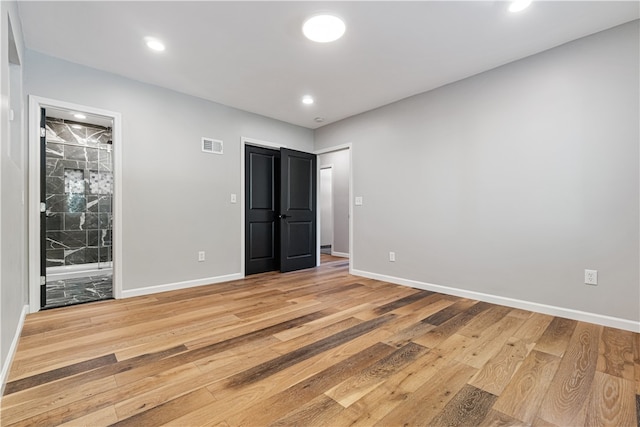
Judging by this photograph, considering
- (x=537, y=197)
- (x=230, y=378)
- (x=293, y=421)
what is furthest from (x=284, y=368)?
(x=537, y=197)

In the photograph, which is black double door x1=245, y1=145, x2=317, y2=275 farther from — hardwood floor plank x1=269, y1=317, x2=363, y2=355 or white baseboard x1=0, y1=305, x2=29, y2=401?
white baseboard x1=0, y1=305, x2=29, y2=401

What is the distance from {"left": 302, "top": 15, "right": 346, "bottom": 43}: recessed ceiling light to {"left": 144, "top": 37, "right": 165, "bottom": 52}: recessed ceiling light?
1.30 m

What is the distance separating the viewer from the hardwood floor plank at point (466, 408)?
129 cm

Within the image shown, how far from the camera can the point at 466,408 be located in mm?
1373

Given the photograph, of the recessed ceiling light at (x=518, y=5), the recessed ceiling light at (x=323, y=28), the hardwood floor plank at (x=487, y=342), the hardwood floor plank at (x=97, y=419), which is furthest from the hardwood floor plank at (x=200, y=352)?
the recessed ceiling light at (x=518, y=5)

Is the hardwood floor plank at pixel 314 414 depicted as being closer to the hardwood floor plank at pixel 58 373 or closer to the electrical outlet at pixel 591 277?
the hardwood floor plank at pixel 58 373

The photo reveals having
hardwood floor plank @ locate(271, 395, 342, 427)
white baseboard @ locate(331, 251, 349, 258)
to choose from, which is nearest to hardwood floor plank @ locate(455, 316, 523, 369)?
hardwood floor plank @ locate(271, 395, 342, 427)

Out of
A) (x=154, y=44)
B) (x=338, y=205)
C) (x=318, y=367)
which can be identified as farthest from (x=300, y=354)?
(x=338, y=205)

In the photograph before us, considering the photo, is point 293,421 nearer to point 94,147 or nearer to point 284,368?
point 284,368

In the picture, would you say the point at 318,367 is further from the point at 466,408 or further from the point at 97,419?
the point at 97,419

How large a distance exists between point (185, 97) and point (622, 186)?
4.54 meters

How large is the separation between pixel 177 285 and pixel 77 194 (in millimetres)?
2878

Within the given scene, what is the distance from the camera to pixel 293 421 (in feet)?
4.19

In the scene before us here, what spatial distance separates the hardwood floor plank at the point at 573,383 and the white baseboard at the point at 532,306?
28 cm
